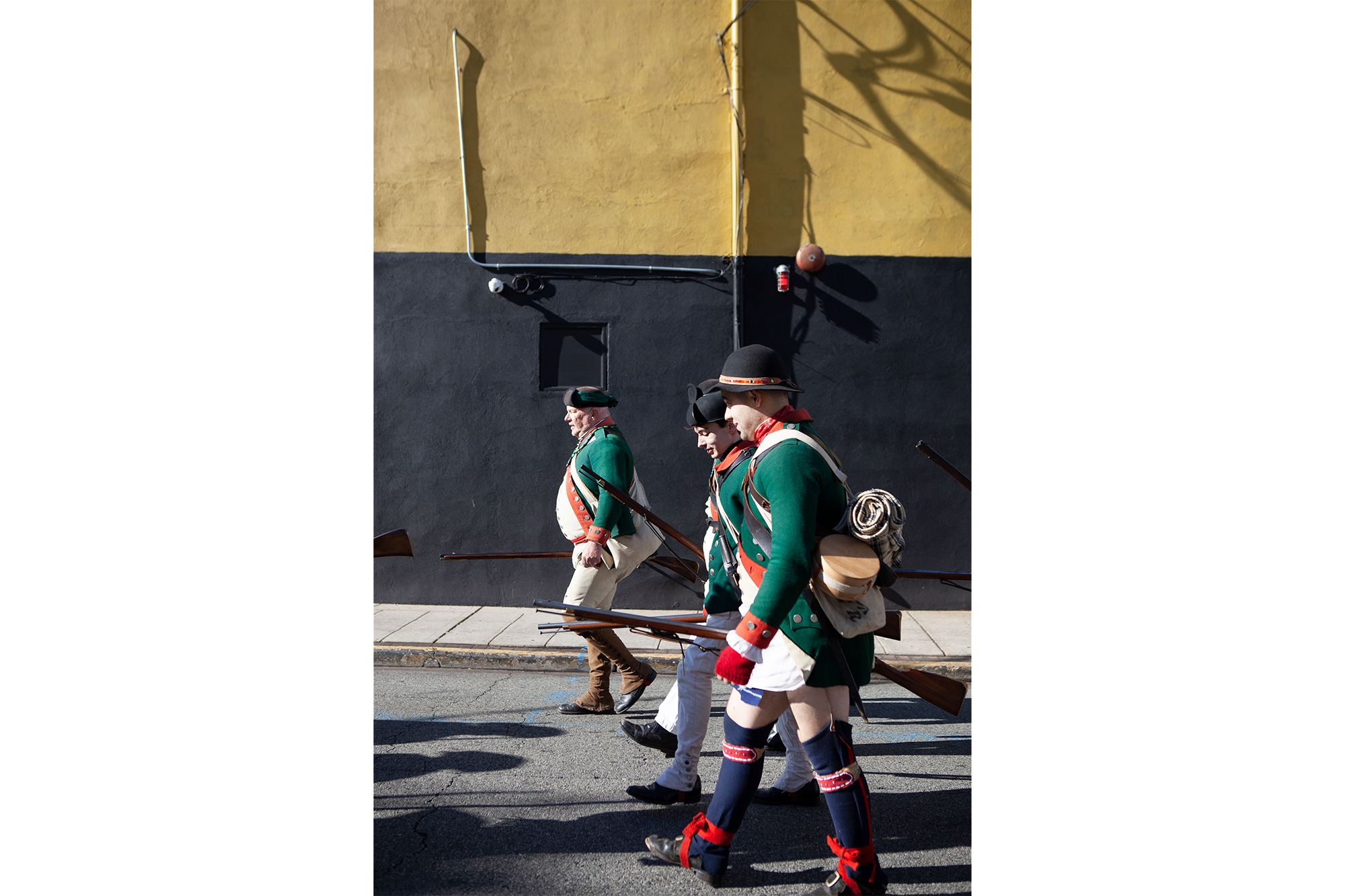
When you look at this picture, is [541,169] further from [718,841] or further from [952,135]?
[718,841]

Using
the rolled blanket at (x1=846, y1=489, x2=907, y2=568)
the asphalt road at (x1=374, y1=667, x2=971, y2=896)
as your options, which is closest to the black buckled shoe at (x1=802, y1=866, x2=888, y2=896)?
the asphalt road at (x1=374, y1=667, x2=971, y2=896)

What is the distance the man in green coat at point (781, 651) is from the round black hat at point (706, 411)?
0.77 m

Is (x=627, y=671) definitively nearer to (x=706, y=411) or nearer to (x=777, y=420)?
(x=706, y=411)

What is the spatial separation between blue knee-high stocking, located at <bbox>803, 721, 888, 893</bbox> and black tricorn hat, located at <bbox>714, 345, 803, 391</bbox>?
1.22m

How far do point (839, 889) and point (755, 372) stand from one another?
1.78 meters

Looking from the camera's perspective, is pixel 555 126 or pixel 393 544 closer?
pixel 393 544

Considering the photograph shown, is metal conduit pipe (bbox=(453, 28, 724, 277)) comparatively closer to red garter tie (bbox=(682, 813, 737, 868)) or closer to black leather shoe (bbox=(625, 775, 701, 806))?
black leather shoe (bbox=(625, 775, 701, 806))

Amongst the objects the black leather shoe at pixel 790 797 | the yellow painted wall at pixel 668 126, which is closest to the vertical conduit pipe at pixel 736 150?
the yellow painted wall at pixel 668 126

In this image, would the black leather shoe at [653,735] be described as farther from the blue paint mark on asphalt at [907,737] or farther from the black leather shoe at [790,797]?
the blue paint mark on asphalt at [907,737]

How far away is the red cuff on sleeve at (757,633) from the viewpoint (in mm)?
2656

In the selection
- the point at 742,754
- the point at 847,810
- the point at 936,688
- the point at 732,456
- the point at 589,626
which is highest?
the point at 732,456

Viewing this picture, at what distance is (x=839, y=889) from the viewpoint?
2.76 m

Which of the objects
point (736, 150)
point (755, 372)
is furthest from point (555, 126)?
point (755, 372)

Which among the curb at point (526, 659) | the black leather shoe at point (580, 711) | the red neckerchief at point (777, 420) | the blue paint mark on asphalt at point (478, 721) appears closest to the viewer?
the red neckerchief at point (777, 420)
